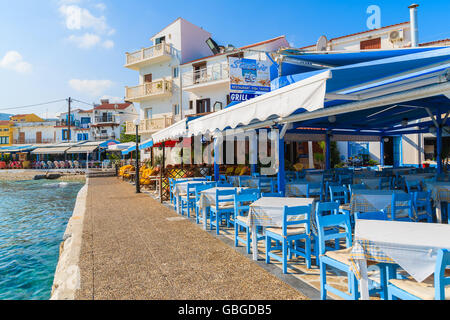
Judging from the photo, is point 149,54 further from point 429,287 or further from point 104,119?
point 104,119

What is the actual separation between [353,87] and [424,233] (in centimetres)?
235

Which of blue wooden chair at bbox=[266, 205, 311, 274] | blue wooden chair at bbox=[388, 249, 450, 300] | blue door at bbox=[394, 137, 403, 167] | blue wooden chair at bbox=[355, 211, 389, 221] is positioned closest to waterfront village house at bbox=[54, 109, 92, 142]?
blue door at bbox=[394, 137, 403, 167]

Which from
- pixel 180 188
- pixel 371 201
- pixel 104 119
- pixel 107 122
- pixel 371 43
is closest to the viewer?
pixel 371 201

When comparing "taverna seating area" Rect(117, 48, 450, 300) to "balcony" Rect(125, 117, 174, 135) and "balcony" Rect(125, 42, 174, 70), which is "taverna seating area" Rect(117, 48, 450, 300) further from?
"balcony" Rect(125, 42, 174, 70)

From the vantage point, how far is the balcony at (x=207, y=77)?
2217 cm

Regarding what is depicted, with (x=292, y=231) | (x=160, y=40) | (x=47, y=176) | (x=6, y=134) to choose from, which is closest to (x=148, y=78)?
(x=160, y=40)

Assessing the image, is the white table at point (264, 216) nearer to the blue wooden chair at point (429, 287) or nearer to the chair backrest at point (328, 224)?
the chair backrest at point (328, 224)

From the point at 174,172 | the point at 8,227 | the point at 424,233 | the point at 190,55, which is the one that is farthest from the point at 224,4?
the point at 424,233

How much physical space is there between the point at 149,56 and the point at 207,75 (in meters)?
7.32

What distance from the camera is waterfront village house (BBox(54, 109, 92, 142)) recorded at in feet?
190

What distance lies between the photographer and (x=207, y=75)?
2347cm

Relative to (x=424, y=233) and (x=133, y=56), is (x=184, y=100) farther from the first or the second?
(x=424, y=233)

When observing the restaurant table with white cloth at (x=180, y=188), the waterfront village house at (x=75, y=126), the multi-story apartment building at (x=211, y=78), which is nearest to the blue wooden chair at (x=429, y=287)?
the restaurant table with white cloth at (x=180, y=188)
